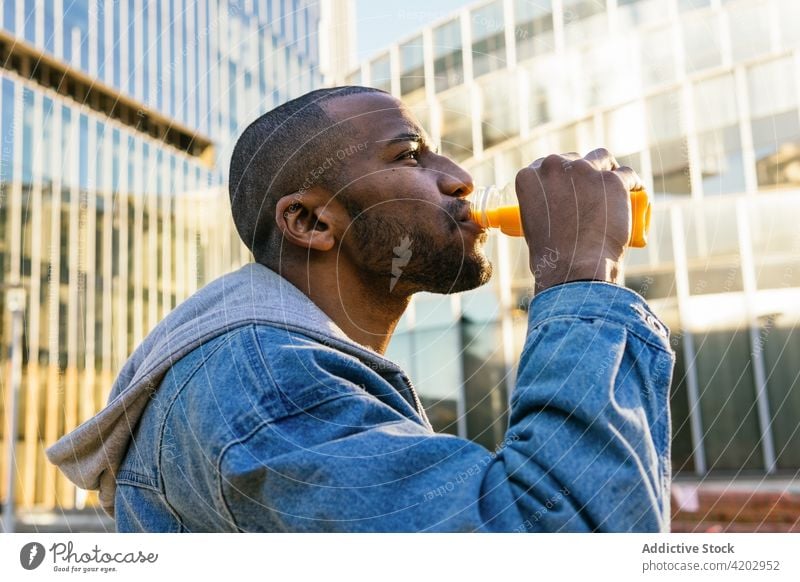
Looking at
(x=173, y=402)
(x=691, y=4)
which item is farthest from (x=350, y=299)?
(x=691, y=4)

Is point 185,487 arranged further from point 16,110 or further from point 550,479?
point 16,110

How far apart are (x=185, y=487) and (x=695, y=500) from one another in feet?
27.0

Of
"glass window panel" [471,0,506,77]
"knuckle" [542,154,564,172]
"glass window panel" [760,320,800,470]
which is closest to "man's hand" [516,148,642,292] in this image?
"knuckle" [542,154,564,172]

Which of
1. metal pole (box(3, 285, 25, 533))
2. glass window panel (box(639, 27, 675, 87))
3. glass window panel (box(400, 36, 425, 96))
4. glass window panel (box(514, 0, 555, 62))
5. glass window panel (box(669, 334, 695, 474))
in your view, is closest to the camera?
glass window panel (box(400, 36, 425, 96))

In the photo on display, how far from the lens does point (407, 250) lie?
150 centimetres

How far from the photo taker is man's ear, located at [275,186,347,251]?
1513 millimetres

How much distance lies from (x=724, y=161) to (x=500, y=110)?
8.49 ft

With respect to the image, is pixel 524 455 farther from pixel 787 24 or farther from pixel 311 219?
pixel 787 24

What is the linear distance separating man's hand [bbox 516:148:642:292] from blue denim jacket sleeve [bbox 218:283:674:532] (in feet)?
0.14

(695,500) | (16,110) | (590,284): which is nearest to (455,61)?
(16,110)

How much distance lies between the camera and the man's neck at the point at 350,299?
1.48 m

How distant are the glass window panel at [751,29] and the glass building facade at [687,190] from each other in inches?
0.8

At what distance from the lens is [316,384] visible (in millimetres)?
1090

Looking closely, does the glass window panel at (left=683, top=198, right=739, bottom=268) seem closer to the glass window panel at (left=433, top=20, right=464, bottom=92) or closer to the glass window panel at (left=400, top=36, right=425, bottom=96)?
the glass window panel at (left=433, top=20, right=464, bottom=92)
